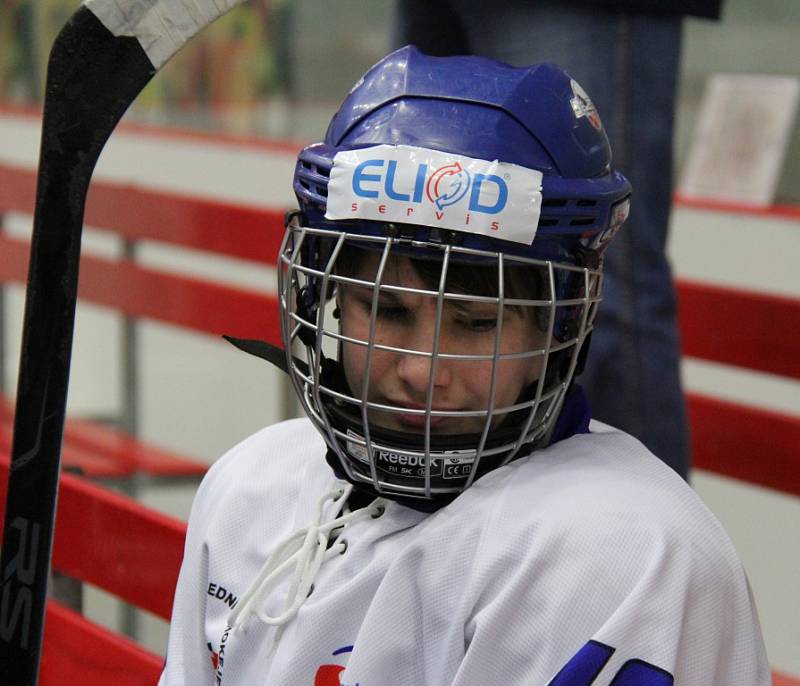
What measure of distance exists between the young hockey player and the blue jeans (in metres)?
0.50

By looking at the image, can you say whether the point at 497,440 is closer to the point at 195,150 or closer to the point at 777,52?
the point at 777,52

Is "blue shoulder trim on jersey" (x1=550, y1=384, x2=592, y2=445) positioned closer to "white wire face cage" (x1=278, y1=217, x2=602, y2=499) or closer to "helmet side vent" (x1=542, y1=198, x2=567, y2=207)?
"white wire face cage" (x1=278, y1=217, x2=602, y2=499)

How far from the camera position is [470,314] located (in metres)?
1.17

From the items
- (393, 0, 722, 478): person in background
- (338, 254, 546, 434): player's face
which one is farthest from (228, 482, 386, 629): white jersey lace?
(393, 0, 722, 478): person in background

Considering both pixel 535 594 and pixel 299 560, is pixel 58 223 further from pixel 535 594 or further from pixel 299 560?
pixel 535 594

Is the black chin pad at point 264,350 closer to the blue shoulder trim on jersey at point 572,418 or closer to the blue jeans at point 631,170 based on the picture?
the blue shoulder trim on jersey at point 572,418

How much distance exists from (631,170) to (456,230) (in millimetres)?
674

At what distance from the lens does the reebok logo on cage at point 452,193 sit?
114 centimetres

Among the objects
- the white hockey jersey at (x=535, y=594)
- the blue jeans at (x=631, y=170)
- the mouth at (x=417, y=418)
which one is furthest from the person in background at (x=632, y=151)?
the mouth at (x=417, y=418)

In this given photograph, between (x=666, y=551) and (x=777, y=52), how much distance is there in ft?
11.0

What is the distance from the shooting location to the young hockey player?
3.52 ft

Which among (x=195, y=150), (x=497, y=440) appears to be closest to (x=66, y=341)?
(x=497, y=440)

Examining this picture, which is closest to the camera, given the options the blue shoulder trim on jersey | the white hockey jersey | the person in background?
the white hockey jersey

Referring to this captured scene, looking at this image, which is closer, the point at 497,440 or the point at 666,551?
the point at 666,551
